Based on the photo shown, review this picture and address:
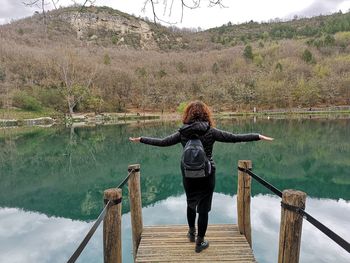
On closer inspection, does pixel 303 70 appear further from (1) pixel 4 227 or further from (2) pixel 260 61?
(1) pixel 4 227

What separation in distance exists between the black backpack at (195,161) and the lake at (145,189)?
380 cm

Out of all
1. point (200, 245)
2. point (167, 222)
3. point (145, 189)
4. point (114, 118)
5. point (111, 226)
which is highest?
point (111, 226)

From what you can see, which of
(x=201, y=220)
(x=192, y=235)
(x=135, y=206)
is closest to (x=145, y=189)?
(x=135, y=206)

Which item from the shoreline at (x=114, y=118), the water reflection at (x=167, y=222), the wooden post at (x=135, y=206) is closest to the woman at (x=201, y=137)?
the wooden post at (x=135, y=206)

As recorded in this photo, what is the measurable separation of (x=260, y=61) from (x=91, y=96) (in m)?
47.7

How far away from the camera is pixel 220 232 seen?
5.04 meters

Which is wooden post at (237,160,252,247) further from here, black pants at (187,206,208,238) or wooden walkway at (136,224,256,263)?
black pants at (187,206,208,238)

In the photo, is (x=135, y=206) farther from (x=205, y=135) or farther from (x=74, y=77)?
(x=74, y=77)

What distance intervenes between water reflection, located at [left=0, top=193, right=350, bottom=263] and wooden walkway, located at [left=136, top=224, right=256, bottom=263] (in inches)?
75.7

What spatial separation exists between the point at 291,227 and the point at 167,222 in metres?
6.62

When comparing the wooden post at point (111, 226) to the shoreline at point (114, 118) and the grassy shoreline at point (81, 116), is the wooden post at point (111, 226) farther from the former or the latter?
the grassy shoreline at point (81, 116)

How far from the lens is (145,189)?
12.9 m

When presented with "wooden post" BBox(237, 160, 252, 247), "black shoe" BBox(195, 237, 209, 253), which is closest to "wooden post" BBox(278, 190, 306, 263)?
"black shoe" BBox(195, 237, 209, 253)

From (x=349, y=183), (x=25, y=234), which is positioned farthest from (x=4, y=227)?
(x=349, y=183)
